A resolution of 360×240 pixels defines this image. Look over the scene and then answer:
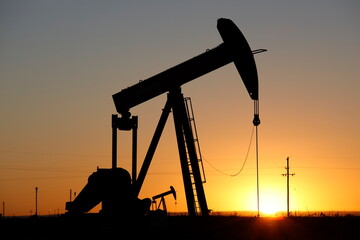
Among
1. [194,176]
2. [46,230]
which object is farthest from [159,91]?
[46,230]

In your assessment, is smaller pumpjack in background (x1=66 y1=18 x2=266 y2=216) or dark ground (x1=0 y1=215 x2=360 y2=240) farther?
smaller pumpjack in background (x1=66 y1=18 x2=266 y2=216)

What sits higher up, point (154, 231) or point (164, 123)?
point (164, 123)

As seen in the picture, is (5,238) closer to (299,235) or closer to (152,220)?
(152,220)

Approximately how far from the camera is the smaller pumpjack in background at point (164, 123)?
919 inches

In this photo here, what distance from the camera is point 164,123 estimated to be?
27203 mm

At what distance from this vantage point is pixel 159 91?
86.2ft

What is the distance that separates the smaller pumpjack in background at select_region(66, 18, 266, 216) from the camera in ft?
76.6

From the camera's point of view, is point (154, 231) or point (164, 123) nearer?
point (154, 231)

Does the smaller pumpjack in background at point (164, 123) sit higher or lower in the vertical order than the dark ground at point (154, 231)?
higher

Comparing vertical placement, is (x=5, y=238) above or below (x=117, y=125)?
below

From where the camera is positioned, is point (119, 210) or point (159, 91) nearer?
point (119, 210)

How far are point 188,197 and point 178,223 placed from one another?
1.11 m

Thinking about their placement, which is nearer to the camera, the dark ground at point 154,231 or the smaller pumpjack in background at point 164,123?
the dark ground at point 154,231

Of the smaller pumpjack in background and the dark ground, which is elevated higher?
the smaller pumpjack in background
